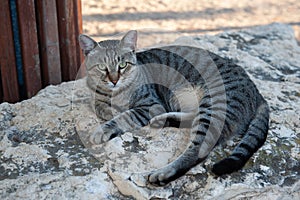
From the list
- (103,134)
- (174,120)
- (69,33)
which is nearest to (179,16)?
(69,33)

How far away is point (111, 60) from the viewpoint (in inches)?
110

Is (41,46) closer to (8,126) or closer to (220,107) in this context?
(8,126)

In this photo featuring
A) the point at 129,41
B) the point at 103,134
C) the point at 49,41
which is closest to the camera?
the point at 103,134

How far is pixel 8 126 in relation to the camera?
2.82 meters

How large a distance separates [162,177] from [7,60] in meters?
1.44

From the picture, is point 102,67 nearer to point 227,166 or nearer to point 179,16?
point 227,166

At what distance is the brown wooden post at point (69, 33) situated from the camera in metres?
3.26

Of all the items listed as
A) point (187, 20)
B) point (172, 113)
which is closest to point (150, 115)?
point (172, 113)

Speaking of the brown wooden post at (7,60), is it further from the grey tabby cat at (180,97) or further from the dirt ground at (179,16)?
the dirt ground at (179,16)

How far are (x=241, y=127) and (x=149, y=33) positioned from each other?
124 inches

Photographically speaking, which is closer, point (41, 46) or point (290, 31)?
point (41, 46)

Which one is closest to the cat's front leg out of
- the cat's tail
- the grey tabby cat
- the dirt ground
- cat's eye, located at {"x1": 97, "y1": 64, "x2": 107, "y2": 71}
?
the grey tabby cat

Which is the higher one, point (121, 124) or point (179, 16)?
point (121, 124)

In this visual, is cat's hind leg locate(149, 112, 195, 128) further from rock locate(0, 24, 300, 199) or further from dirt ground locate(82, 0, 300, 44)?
dirt ground locate(82, 0, 300, 44)
